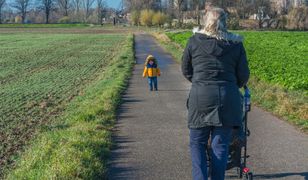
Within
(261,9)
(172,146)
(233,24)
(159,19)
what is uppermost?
(261,9)

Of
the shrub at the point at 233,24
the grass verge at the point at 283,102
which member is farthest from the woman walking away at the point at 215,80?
the shrub at the point at 233,24

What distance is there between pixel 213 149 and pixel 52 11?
516 feet

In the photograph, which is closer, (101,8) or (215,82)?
(215,82)

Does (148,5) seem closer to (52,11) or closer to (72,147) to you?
(52,11)

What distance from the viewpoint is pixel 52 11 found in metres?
157

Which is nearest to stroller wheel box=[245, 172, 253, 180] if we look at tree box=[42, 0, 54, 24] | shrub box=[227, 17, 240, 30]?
shrub box=[227, 17, 240, 30]

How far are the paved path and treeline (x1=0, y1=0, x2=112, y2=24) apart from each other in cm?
Result: 13023

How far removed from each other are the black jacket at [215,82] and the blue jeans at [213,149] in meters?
0.12

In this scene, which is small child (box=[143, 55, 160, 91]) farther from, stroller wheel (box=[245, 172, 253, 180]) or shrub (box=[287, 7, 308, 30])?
shrub (box=[287, 7, 308, 30])

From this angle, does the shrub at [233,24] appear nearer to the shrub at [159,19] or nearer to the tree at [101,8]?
Answer: the shrub at [159,19]

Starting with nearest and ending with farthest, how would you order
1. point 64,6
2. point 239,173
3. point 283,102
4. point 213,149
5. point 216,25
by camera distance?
point 216,25
point 213,149
point 239,173
point 283,102
point 64,6

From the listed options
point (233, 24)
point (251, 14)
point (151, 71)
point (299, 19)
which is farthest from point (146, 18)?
point (151, 71)

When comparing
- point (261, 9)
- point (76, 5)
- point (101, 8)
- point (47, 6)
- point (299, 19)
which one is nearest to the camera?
point (299, 19)

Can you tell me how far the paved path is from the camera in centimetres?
634
